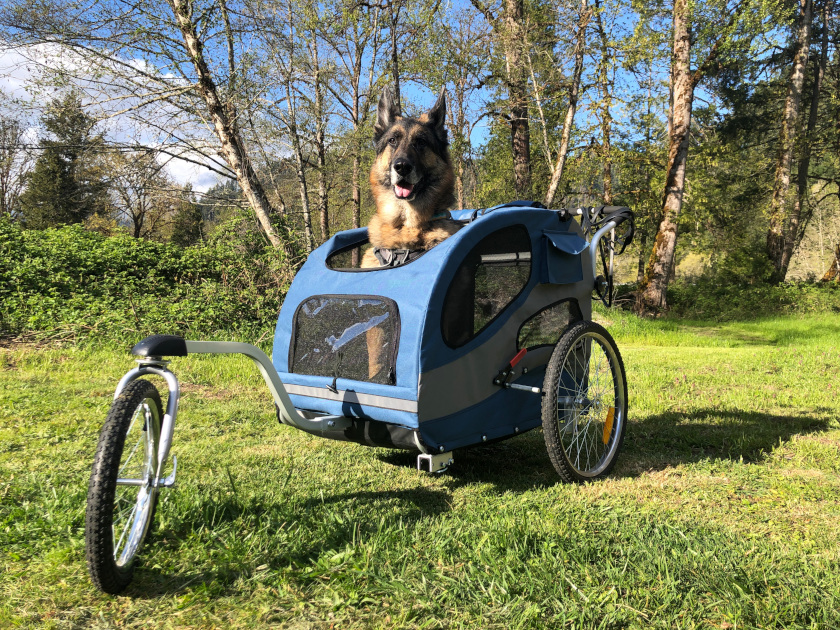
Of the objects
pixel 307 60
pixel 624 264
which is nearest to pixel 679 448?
pixel 307 60

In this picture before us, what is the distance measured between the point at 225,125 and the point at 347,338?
750 cm

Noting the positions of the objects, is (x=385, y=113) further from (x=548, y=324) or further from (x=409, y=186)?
(x=548, y=324)

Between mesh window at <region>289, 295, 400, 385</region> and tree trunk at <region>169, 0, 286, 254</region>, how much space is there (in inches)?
244

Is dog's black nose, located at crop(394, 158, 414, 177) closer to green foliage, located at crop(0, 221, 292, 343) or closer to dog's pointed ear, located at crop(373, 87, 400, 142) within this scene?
dog's pointed ear, located at crop(373, 87, 400, 142)

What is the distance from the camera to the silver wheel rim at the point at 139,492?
210 cm

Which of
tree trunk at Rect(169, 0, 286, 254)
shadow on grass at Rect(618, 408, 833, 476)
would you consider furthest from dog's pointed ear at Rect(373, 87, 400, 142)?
tree trunk at Rect(169, 0, 286, 254)

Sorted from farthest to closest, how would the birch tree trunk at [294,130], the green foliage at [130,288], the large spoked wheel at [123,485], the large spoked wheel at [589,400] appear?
the birch tree trunk at [294,130] → the green foliage at [130,288] → the large spoked wheel at [589,400] → the large spoked wheel at [123,485]

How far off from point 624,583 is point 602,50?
44.1 ft

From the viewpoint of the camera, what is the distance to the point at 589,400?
350 cm

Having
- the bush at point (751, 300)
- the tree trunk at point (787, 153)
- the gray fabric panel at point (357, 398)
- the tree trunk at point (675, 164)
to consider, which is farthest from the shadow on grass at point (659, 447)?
the tree trunk at point (787, 153)

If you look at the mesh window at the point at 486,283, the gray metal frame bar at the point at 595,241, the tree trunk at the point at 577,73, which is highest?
the tree trunk at the point at 577,73

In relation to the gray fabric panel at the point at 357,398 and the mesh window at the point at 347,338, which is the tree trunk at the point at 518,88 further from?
the gray fabric panel at the point at 357,398

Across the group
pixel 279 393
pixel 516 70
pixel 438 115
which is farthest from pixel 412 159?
pixel 516 70

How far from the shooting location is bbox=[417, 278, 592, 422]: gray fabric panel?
9.02 ft
